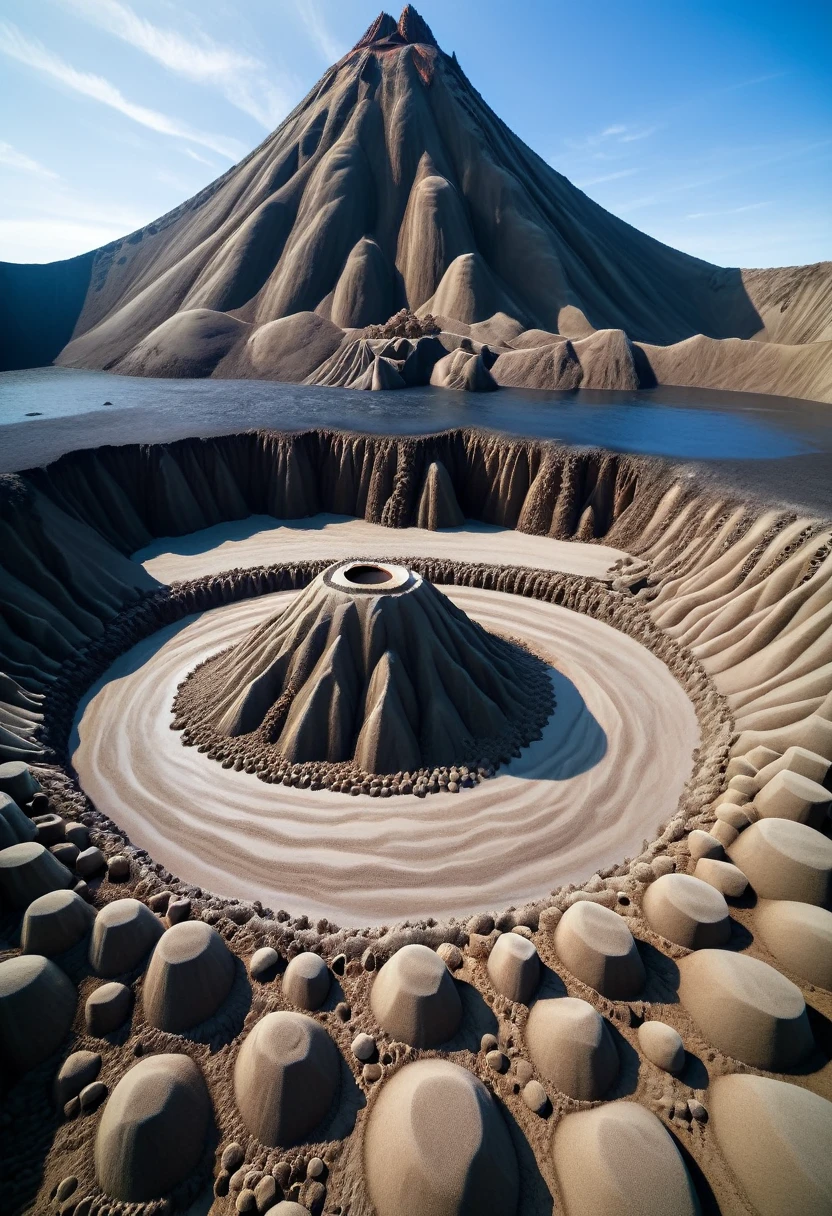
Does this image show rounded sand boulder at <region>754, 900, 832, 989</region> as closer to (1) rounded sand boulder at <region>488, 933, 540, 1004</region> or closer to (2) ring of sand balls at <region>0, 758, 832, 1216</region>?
(2) ring of sand balls at <region>0, 758, 832, 1216</region>

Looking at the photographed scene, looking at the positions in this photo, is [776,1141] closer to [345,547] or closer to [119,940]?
[119,940]

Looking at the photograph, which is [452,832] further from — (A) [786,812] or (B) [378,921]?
(A) [786,812]

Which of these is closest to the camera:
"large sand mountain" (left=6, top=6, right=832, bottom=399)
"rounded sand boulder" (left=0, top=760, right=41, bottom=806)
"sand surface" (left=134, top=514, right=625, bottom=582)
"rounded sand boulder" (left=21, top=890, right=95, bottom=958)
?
"rounded sand boulder" (left=21, top=890, right=95, bottom=958)

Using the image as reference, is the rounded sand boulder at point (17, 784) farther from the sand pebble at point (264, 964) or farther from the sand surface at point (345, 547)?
the sand surface at point (345, 547)

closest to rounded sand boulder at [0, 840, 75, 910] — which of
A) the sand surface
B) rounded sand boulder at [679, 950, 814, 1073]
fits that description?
rounded sand boulder at [679, 950, 814, 1073]

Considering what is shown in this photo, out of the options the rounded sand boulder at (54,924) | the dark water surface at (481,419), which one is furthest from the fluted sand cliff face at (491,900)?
the dark water surface at (481,419)

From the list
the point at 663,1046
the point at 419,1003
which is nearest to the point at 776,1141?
the point at 663,1046
